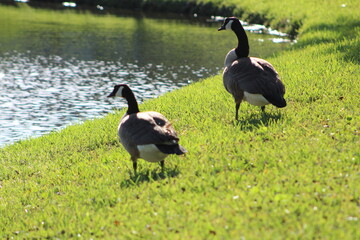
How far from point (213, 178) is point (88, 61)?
25.0m

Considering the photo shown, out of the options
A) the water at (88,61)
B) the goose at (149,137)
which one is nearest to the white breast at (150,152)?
the goose at (149,137)

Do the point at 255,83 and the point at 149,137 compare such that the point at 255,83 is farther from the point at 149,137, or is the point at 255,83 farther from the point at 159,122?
the point at 149,137

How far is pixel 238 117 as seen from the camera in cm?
1345

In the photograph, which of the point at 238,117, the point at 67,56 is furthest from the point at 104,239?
the point at 67,56

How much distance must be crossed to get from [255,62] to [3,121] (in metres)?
11.5

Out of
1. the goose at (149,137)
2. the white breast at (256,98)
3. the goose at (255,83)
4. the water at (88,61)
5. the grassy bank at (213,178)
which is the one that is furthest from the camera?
the water at (88,61)

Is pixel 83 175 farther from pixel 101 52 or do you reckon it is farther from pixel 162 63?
pixel 101 52

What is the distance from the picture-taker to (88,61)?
108 ft

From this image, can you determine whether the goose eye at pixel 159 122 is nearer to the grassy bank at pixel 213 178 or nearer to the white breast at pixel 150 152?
the white breast at pixel 150 152

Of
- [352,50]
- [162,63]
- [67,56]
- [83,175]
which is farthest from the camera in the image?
[67,56]

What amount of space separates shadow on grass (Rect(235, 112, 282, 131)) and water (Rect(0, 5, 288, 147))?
8.60 m

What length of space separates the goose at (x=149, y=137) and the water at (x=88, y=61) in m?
8.60

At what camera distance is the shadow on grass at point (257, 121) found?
1205 cm

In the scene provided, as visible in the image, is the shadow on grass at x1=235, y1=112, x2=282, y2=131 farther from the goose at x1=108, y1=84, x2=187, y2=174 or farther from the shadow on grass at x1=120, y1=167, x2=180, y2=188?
the goose at x1=108, y1=84, x2=187, y2=174
